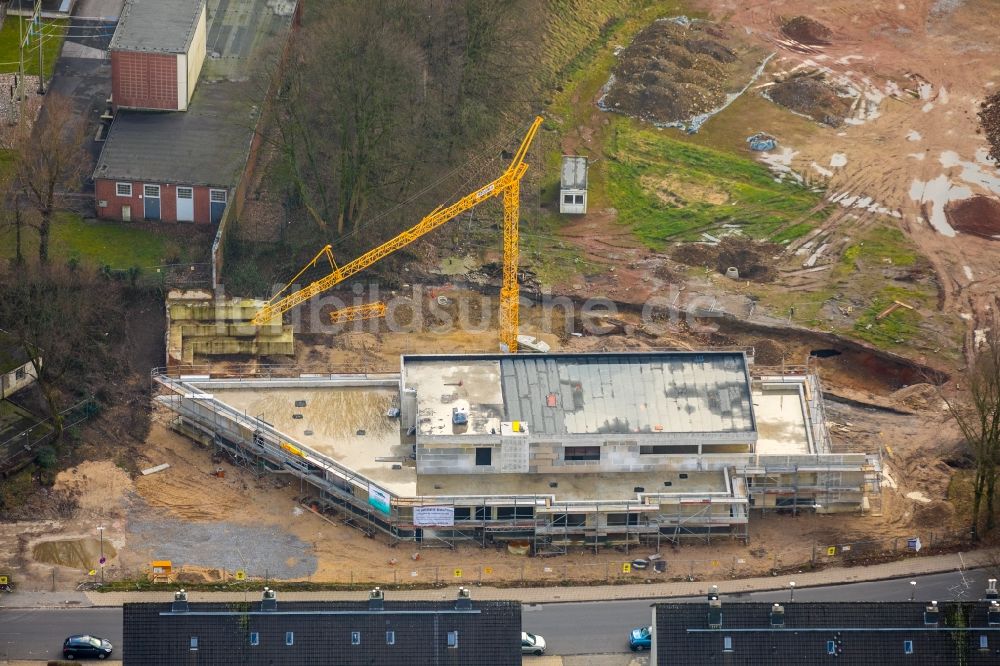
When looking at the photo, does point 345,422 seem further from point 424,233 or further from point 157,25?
point 157,25

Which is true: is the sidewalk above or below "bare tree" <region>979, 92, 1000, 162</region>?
below

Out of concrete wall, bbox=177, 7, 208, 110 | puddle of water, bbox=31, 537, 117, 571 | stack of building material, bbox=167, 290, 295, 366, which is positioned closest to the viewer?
puddle of water, bbox=31, 537, 117, 571

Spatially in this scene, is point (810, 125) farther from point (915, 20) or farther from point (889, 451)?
point (889, 451)

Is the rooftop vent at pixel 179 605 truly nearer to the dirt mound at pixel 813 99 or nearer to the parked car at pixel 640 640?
the parked car at pixel 640 640

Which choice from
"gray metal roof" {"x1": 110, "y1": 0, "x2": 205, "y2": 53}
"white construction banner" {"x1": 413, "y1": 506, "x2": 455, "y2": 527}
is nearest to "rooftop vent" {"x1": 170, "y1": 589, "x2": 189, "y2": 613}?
"white construction banner" {"x1": 413, "y1": 506, "x2": 455, "y2": 527}

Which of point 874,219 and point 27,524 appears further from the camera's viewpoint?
point 874,219

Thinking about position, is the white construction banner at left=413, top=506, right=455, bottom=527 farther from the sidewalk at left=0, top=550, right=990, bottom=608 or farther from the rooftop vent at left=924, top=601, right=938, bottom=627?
the rooftop vent at left=924, top=601, right=938, bottom=627

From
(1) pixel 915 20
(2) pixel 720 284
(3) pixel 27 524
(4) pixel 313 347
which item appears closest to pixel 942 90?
(1) pixel 915 20
